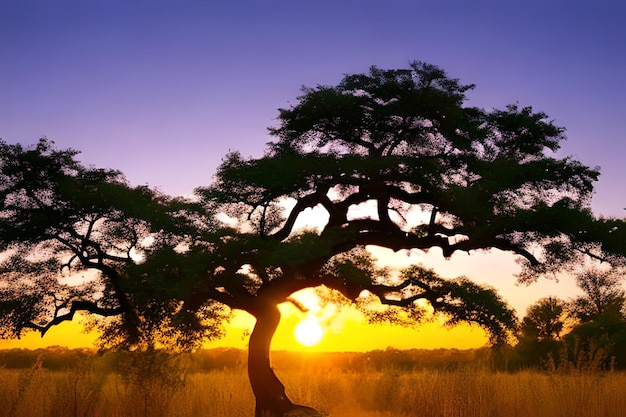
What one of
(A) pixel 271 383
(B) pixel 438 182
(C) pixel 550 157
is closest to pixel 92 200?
(A) pixel 271 383

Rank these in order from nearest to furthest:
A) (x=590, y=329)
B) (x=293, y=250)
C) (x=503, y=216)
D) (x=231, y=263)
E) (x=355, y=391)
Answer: (x=293, y=250) < (x=231, y=263) < (x=503, y=216) < (x=355, y=391) < (x=590, y=329)

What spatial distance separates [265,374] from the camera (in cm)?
1709

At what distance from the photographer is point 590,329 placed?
3856 cm

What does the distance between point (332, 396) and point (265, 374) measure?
427 centimetres

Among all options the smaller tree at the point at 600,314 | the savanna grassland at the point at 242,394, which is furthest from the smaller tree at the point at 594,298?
the savanna grassland at the point at 242,394

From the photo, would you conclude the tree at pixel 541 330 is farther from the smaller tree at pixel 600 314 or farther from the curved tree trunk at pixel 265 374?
the curved tree trunk at pixel 265 374

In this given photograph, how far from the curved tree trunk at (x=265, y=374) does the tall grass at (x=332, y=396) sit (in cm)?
97

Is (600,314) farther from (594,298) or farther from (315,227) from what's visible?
(315,227)

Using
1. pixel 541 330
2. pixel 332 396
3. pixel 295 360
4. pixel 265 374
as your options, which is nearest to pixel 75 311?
pixel 265 374

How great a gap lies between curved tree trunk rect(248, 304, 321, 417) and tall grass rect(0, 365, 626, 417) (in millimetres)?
972

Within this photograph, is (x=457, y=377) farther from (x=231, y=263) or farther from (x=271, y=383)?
(x=231, y=263)

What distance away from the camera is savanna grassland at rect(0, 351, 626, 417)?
1495 centimetres

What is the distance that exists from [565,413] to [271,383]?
7513 millimetres

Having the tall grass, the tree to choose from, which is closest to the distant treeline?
the tree
